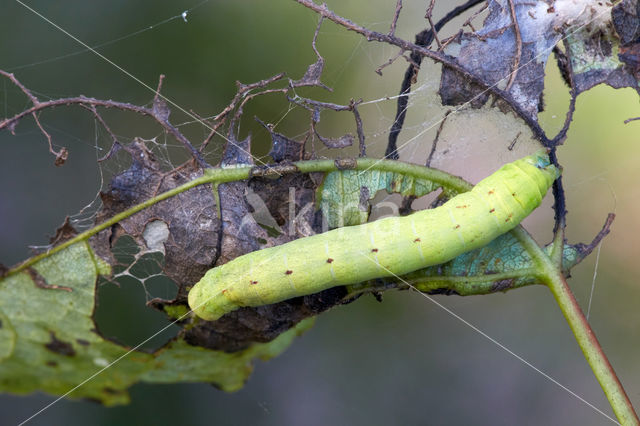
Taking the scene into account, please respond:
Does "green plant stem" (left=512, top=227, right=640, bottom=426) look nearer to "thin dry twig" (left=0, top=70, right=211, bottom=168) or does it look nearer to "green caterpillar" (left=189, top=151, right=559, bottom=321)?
"green caterpillar" (left=189, top=151, right=559, bottom=321)

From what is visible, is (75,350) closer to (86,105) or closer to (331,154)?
(86,105)

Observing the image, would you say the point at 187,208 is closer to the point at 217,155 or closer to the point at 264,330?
the point at 217,155

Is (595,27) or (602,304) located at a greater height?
(595,27)

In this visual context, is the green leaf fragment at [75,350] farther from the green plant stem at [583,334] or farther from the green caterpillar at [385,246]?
the green plant stem at [583,334]

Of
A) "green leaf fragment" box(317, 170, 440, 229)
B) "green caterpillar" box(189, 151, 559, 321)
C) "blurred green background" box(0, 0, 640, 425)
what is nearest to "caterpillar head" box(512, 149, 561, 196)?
"green caterpillar" box(189, 151, 559, 321)

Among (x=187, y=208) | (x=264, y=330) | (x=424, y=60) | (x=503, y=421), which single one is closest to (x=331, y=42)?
(x=424, y=60)

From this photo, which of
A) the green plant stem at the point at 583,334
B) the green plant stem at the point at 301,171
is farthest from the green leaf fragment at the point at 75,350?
the green plant stem at the point at 583,334

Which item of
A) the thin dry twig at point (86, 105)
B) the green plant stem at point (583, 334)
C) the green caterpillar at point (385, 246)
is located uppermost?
the thin dry twig at point (86, 105)
